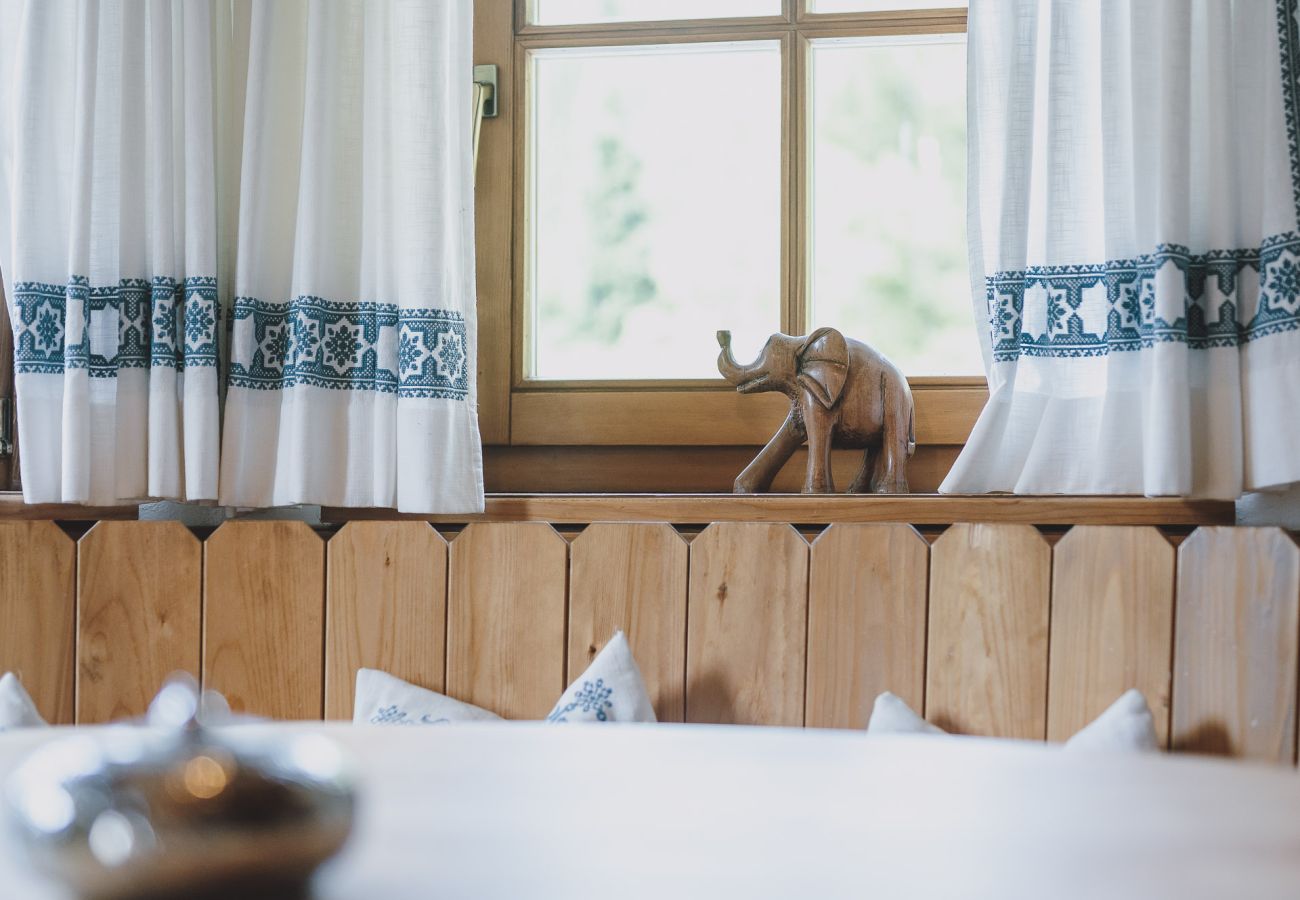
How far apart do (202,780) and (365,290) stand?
1.17m

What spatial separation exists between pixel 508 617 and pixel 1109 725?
67 centimetres

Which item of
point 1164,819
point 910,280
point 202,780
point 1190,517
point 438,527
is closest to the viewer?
point 202,780

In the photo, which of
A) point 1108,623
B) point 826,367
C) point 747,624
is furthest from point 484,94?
point 1108,623

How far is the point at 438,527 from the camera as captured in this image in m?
1.46

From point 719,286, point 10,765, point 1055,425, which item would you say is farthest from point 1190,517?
point 10,765

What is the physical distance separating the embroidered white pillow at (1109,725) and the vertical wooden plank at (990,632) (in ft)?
0.16

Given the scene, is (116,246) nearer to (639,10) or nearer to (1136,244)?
(639,10)

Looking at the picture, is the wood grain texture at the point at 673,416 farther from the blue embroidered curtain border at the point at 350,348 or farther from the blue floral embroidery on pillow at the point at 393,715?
the blue floral embroidery on pillow at the point at 393,715

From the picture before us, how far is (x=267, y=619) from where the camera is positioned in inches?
55.6

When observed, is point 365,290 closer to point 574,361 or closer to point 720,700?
point 574,361

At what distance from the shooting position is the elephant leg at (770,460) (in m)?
1.45

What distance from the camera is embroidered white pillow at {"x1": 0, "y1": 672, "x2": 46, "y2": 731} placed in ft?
4.06

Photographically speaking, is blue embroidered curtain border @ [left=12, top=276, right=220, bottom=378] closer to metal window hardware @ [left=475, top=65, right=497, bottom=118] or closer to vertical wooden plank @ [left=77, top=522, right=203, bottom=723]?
vertical wooden plank @ [left=77, top=522, right=203, bottom=723]

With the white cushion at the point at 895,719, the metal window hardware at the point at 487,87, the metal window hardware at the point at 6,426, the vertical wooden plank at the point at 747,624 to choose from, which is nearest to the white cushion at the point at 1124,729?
the white cushion at the point at 895,719
